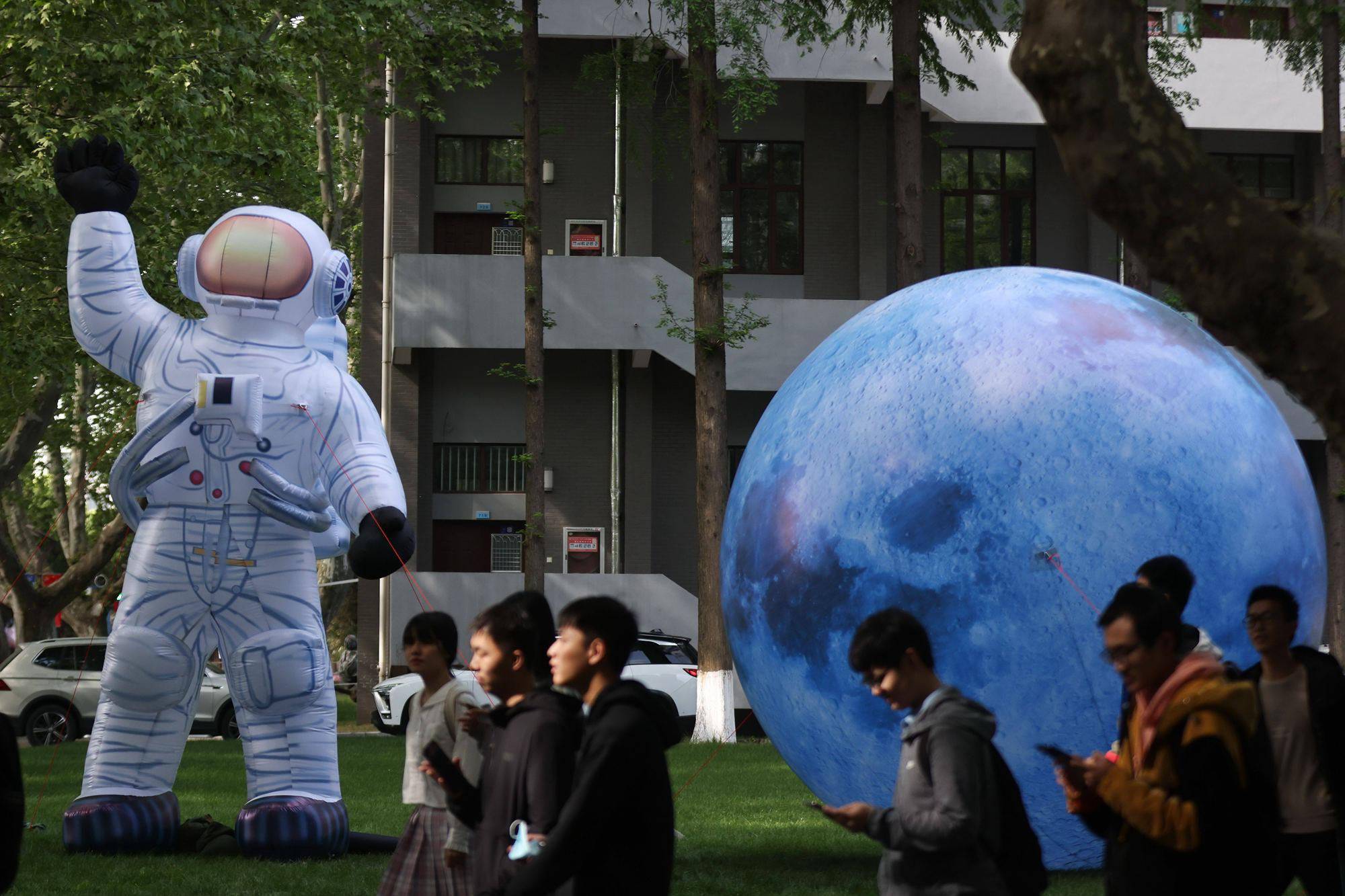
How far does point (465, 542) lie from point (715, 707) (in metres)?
7.73

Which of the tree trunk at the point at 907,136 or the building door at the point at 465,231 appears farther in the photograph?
the building door at the point at 465,231

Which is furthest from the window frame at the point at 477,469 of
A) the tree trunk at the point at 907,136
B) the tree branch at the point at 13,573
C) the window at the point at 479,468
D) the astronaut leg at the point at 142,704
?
the astronaut leg at the point at 142,704

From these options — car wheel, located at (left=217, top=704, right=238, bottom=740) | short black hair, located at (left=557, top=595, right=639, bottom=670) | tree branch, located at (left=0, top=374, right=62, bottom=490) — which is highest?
tree branch, located at (left=0, top=374, right=62, bottom=490)

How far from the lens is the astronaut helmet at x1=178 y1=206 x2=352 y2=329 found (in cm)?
922

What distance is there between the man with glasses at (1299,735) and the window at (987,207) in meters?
22.1

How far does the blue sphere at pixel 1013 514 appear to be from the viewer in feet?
22.9

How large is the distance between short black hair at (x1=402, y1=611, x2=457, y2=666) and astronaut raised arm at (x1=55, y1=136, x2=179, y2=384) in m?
4.37

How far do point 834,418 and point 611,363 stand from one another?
1770 centimetres

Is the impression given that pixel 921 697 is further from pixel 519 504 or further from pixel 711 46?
pixel 519 504

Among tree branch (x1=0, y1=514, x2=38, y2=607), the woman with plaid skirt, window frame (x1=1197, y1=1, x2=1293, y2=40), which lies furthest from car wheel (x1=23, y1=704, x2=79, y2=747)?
window frame (x1=1197, y1=1, x2=1293, y2=40)

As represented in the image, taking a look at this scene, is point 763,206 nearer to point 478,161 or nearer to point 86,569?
point 478,161

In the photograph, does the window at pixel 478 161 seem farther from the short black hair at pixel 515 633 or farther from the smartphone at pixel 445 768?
the smartphone at pixel 445 768

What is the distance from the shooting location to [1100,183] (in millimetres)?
4453

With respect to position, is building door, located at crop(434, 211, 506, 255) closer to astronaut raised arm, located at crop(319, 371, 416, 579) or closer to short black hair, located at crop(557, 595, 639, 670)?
astronaut raised arm, located at crop(319, 371, 416, 579)
